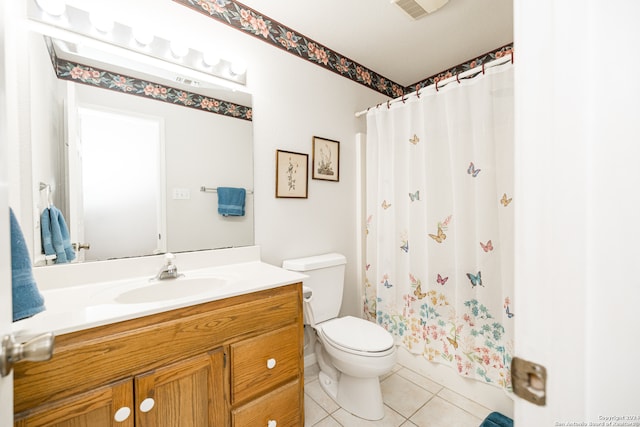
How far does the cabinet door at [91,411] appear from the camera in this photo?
719 mm

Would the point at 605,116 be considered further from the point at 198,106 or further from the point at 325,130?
the point at 325,130

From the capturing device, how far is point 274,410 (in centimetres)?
119

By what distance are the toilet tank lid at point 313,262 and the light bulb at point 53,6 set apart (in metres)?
1.60

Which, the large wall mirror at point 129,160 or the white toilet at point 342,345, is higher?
the large wall mirror at point 129,160

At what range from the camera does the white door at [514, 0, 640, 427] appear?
1.05ft

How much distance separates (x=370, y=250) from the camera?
2.20m

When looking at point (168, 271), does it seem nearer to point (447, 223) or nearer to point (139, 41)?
point (139, 41)

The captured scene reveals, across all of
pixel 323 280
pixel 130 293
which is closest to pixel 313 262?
pixel 323 280

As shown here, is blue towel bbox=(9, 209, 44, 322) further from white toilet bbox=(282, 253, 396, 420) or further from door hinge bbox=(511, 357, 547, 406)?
white toilet bbox=(282, 253, 396, 420)

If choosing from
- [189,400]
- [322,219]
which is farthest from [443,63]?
[189,400]

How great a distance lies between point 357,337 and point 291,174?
1.11m

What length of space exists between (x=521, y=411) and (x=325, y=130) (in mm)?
1923

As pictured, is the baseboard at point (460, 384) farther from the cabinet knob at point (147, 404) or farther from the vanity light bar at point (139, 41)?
the vanity light bar at point (139, 41)

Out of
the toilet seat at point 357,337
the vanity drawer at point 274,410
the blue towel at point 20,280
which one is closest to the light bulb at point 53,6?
the blue towel at point 20,280
